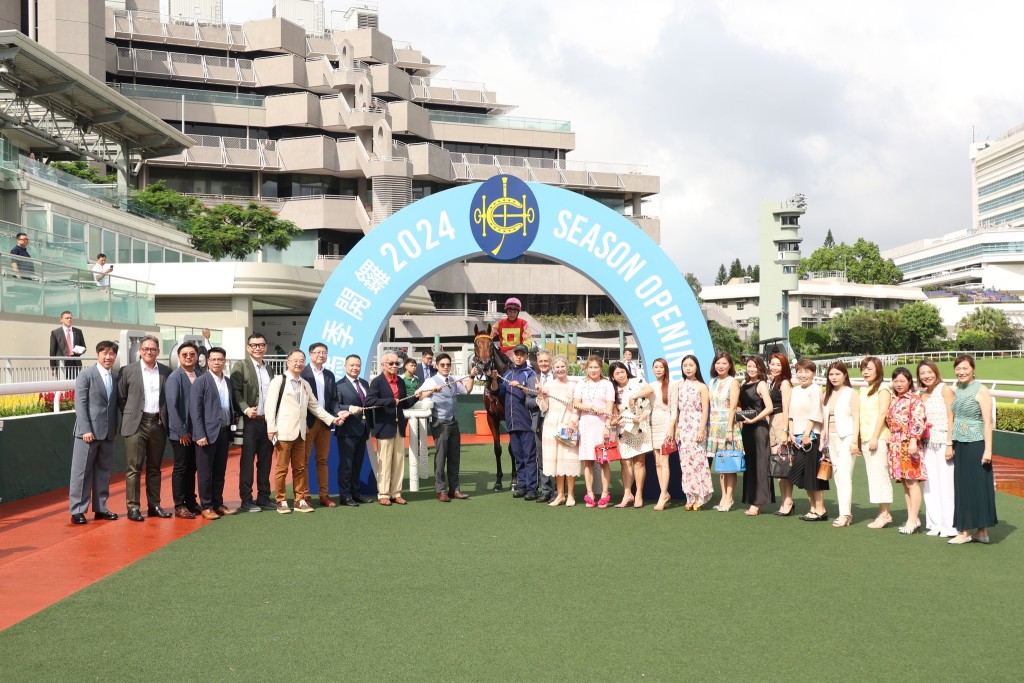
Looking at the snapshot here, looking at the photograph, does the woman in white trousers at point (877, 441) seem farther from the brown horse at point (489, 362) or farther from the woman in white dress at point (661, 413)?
the brown horse at point (489, 362)

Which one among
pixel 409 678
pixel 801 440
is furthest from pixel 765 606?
pixel 801 440

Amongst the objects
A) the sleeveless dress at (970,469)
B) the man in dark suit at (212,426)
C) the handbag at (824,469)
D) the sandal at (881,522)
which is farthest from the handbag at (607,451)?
the man in dark suit at (212,426)

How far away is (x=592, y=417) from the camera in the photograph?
32.4 feet

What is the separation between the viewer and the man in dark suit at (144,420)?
29.0 feet

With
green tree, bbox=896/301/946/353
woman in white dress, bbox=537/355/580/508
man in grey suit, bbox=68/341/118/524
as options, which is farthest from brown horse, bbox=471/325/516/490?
green tree, bbox=896/301/946/353

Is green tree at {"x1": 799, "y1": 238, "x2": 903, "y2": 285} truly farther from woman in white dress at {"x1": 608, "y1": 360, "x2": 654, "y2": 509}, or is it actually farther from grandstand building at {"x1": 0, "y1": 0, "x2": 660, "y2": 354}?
woman in white dress at {"x1": 608, "y1": 360, "x2": 654, "y2": 509}

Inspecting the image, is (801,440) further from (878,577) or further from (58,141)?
(58,141)

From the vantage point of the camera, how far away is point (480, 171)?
174 feet

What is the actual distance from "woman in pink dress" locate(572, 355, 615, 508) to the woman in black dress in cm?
136

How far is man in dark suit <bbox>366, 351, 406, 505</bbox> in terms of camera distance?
9906mm

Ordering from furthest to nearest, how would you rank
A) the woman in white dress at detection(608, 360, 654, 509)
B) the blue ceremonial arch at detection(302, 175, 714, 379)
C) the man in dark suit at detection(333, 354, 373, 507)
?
the blue ceremonial arch at detection(302, 175, 714, 379) → the man in dark suit at detection(333, 354, 373, 507) → the woman in white dress at detection(608, 360, 654, 509)

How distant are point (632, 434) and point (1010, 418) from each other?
27.1ft

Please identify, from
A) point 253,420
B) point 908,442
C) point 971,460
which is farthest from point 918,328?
point 253,420

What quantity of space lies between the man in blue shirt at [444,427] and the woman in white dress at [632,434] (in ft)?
5.27
